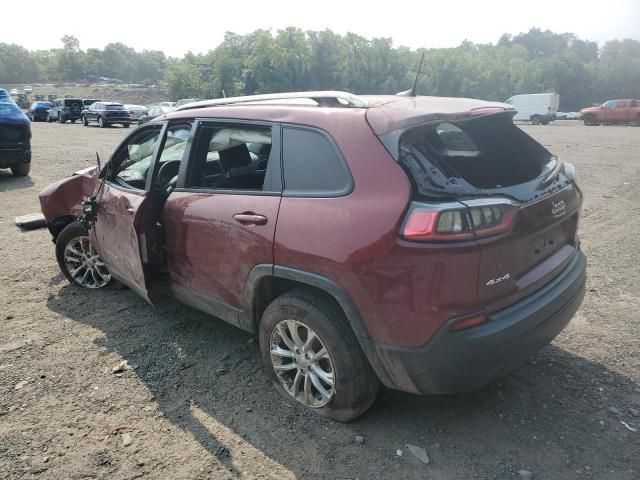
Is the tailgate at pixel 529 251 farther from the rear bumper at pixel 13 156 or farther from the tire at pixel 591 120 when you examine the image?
the tire at pixel 591 120

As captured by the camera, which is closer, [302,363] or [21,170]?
[302,363]

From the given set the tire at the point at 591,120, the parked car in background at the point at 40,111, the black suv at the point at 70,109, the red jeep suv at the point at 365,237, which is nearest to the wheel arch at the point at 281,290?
the red jeep suv at the point at 365,237

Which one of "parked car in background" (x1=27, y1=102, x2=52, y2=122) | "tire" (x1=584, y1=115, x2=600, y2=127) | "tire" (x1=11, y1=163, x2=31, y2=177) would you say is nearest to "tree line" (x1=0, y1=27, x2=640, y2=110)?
"parked car in background" (x1=27, y1=102, x2=52, y2=122)

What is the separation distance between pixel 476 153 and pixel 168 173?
229cm

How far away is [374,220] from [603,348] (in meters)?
2.28

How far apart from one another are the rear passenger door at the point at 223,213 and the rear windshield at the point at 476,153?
2.73ft

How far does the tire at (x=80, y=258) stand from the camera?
4664 millimetres

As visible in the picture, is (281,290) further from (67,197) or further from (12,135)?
(12,135)

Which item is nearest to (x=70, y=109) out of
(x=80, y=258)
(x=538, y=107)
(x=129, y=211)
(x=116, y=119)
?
(x=116, y=119)

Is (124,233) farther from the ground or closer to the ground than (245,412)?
farther from the ground

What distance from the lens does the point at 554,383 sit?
3.07 meters

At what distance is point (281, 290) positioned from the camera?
9.87ft

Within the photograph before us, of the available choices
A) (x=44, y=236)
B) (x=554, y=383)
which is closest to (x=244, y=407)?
(x=554, y=383)

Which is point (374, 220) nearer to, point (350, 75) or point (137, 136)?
point (137, 136)
